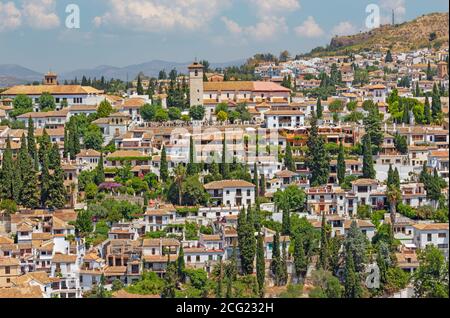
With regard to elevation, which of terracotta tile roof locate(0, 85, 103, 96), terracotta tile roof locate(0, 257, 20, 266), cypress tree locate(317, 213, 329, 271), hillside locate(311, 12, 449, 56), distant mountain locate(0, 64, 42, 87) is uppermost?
hillside locate(311, 12, 449, 56)

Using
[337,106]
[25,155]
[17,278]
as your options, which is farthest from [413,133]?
[17,278]

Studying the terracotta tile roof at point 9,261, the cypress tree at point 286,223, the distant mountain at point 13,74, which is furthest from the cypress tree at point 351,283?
the distant mountain at point 13,74

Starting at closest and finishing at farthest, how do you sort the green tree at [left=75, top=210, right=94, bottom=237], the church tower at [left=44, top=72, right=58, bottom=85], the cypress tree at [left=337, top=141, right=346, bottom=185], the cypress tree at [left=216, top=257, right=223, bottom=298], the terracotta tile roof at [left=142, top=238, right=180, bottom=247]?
the cypress tree at [left=216, top=257, right=223, bottom=298] < the terracotta tile roof at [left=142, top=238, right=180, bottom=247] < the green tree at [left=75, top=210, right=94, bottom=237] < the cypress tree at [left=337, top=141, right=346, bottom=185] < the church tower at [left=44, top=72, right=58, bottom=85]

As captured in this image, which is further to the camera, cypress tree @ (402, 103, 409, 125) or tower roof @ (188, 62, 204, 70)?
tower roof @ (188, 62, 204, 70)

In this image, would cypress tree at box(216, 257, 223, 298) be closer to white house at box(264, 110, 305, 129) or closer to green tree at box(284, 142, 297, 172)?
green tree at box(284, 142, 297, 172)

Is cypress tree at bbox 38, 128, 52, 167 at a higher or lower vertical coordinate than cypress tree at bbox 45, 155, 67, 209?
higher

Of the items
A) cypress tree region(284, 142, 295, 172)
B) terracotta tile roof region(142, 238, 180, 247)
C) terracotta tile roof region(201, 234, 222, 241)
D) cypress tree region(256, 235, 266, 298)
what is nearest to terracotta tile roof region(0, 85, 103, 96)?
cypress tree region(284, 142, 295, 172)

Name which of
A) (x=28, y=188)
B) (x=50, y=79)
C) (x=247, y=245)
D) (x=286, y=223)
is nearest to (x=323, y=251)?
(x=247, y=245)

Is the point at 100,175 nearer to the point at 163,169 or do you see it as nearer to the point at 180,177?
the point at 163,169
